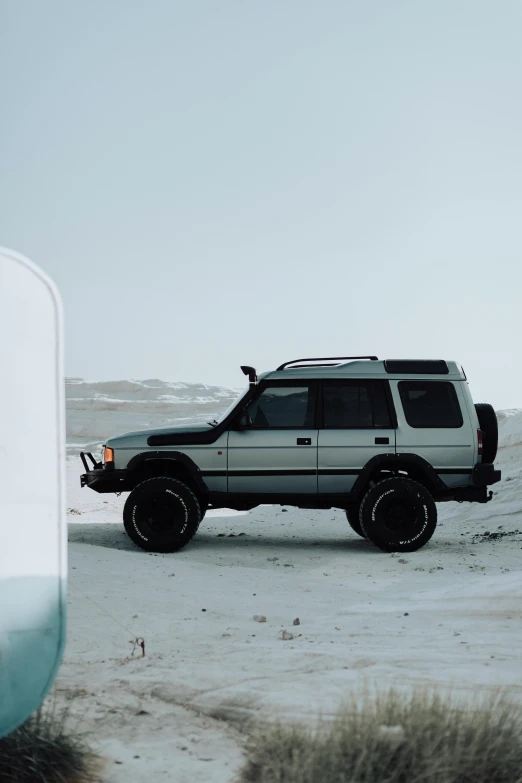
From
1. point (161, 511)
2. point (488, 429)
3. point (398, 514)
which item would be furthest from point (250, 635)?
point (488, 429)

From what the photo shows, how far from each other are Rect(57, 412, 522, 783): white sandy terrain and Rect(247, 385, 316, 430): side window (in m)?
1.65

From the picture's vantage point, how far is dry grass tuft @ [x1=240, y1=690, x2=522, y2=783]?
10.5 ft

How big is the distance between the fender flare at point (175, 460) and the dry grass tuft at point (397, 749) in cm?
701

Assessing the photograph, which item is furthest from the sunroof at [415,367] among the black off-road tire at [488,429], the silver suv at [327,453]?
the black off-road tire at [488,429]

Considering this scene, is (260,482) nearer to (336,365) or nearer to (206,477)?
(206,477)

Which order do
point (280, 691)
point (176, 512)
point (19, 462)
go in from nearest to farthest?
1. point (19, 462)
2. point (280, 691)
3. point (176, 512)

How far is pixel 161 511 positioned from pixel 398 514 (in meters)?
2.96

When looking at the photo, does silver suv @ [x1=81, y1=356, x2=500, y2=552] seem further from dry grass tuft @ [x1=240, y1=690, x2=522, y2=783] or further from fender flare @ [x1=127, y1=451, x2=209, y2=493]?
dry grass tuft @ [x1=240, y1=690, x2=522, y2=783]

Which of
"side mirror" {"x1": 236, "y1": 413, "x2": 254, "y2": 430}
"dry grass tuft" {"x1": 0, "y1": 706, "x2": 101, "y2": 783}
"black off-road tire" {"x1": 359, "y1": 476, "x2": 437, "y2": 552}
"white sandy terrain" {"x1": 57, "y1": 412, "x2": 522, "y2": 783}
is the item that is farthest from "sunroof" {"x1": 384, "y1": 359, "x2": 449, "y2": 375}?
"dry grass tuft" {"x1": 0, "y1": 706, "x2": 101, "y2": 783}

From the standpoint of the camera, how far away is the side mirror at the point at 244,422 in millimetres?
10602

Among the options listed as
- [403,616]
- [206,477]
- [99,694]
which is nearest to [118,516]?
[206,477]

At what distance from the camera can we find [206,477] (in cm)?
1062

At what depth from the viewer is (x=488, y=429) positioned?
36.1 feet

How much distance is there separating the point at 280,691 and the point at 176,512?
19.8ft
